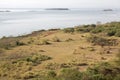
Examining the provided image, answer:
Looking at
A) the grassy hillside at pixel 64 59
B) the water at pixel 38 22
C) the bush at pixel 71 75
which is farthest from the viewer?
the water at pixel 38 22

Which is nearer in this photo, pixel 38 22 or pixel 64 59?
pixel 64 59

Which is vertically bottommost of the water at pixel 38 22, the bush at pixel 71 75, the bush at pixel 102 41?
the water at pixel 38 22

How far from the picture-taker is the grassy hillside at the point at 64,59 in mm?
15522

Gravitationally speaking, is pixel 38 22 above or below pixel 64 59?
below

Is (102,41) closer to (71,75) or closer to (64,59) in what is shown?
(64,59)

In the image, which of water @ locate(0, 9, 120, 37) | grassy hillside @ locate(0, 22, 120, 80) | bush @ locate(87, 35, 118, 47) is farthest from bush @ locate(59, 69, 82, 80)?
water @ locate(0, 9, 120, 37)

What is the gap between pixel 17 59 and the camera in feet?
68.8

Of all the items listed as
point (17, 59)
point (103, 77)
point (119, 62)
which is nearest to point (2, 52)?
point (17, 59)

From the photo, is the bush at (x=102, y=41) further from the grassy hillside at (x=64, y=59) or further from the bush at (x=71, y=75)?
the bush at (x=71, y=75)

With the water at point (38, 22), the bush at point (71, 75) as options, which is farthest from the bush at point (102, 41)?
the water at point (38, 22)

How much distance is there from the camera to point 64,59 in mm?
20812

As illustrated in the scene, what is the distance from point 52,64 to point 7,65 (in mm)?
2650

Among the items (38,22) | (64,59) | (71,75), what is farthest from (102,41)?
(38,22)

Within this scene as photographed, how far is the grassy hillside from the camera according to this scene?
15522 millimetres
